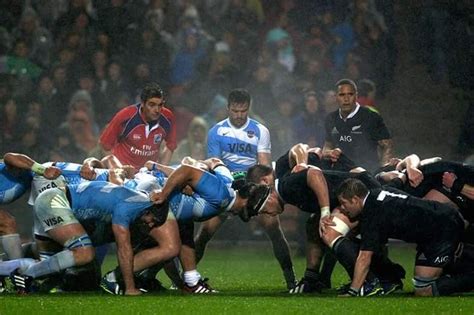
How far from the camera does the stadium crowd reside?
11.6 m

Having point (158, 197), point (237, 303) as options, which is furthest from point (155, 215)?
point (237, 303)

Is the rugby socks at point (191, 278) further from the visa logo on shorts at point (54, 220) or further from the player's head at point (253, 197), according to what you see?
the visa logo on shorts at point (54, 220)

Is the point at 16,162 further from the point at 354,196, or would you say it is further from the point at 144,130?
the point at 354,196

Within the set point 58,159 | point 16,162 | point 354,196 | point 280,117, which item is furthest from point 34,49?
point 354,196

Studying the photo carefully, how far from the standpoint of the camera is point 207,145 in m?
14.2

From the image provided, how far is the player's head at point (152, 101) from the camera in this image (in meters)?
13.8

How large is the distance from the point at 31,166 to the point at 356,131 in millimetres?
3571

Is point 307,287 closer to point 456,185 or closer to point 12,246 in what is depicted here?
point 456,185

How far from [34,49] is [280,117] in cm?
369

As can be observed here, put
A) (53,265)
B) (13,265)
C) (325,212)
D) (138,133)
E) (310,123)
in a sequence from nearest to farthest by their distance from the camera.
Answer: (53,265), (325,212), (13,265), (138,133), (310,123)

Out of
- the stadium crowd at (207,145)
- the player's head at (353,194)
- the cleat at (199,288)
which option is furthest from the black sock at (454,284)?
the cleat at (199,288)

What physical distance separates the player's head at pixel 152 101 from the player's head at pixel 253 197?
235 centimetres

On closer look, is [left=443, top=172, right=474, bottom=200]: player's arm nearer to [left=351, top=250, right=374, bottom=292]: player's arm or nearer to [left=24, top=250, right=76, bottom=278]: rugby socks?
[left=351, top=250, right=374, bottom=292]: player's arm

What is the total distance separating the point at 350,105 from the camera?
45.9ft
